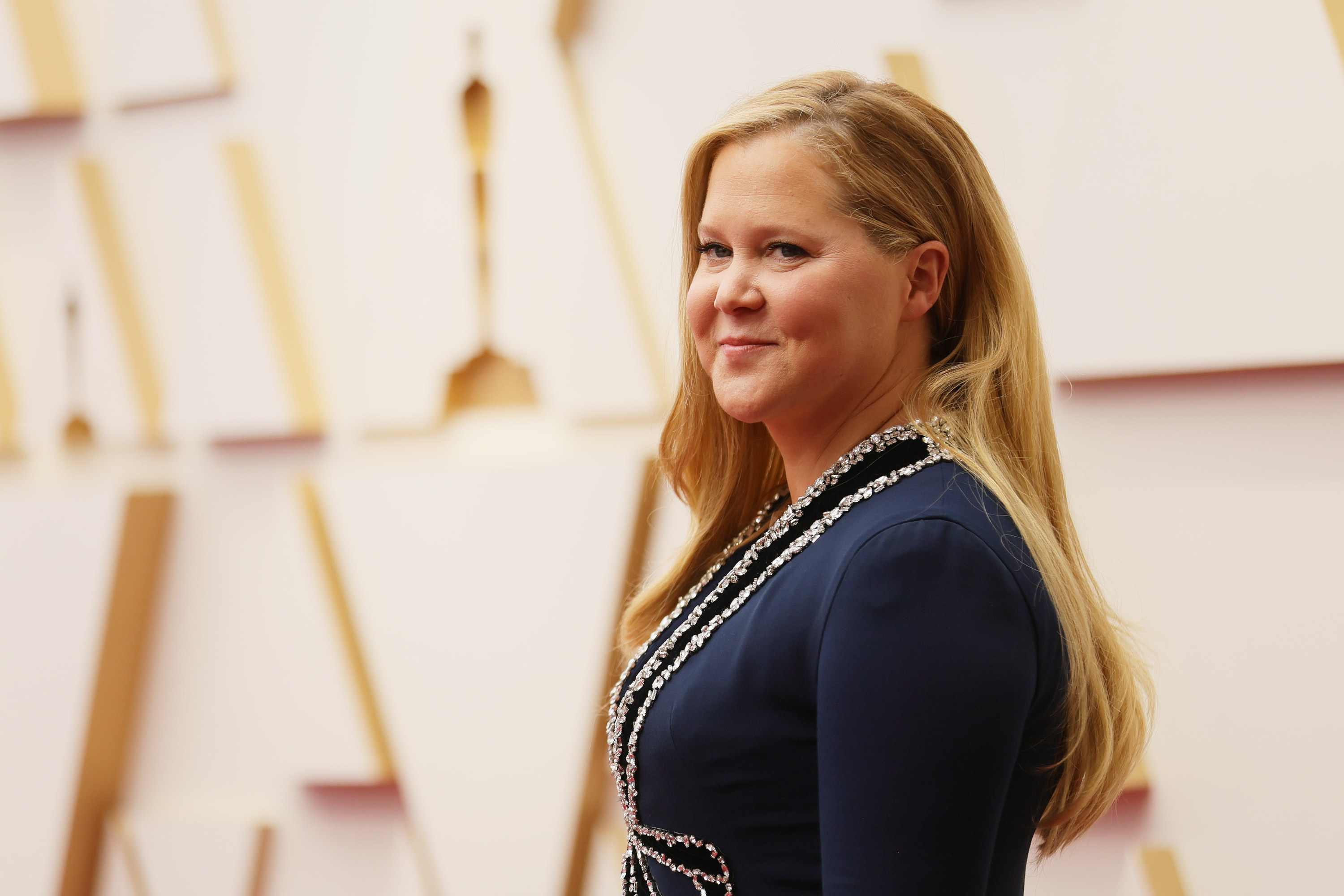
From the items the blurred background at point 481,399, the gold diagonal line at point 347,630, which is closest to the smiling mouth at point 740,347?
the blurred background at point 481,399

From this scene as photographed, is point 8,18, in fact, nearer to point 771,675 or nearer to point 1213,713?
point 771,675

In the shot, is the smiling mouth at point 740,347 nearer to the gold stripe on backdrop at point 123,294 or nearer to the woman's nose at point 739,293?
the woman's nose at point 739,293

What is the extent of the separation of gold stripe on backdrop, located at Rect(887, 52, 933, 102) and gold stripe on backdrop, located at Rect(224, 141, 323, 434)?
0.81 meters

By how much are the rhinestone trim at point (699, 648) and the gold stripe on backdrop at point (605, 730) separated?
0.62 metres

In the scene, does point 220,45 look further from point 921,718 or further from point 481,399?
point 921,718

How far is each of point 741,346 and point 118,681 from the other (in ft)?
4.16

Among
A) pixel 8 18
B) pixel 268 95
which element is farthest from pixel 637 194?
pixel 8 18

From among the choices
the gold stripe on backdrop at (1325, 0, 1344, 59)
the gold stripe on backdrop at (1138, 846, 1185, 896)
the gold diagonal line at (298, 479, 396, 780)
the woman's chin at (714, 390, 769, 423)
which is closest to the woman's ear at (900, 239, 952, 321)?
the woman's chin at (714, 390, 769, 423)

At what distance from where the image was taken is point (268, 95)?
1.60m

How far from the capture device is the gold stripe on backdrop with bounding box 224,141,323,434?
157 centimetres

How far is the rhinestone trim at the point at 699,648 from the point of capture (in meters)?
0.69

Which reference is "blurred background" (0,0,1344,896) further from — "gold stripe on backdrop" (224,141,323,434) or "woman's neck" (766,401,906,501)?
"woman's neck" (766,401,906,501)

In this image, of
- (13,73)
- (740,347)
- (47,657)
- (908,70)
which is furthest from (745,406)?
(13,73)

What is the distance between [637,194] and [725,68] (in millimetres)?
174
